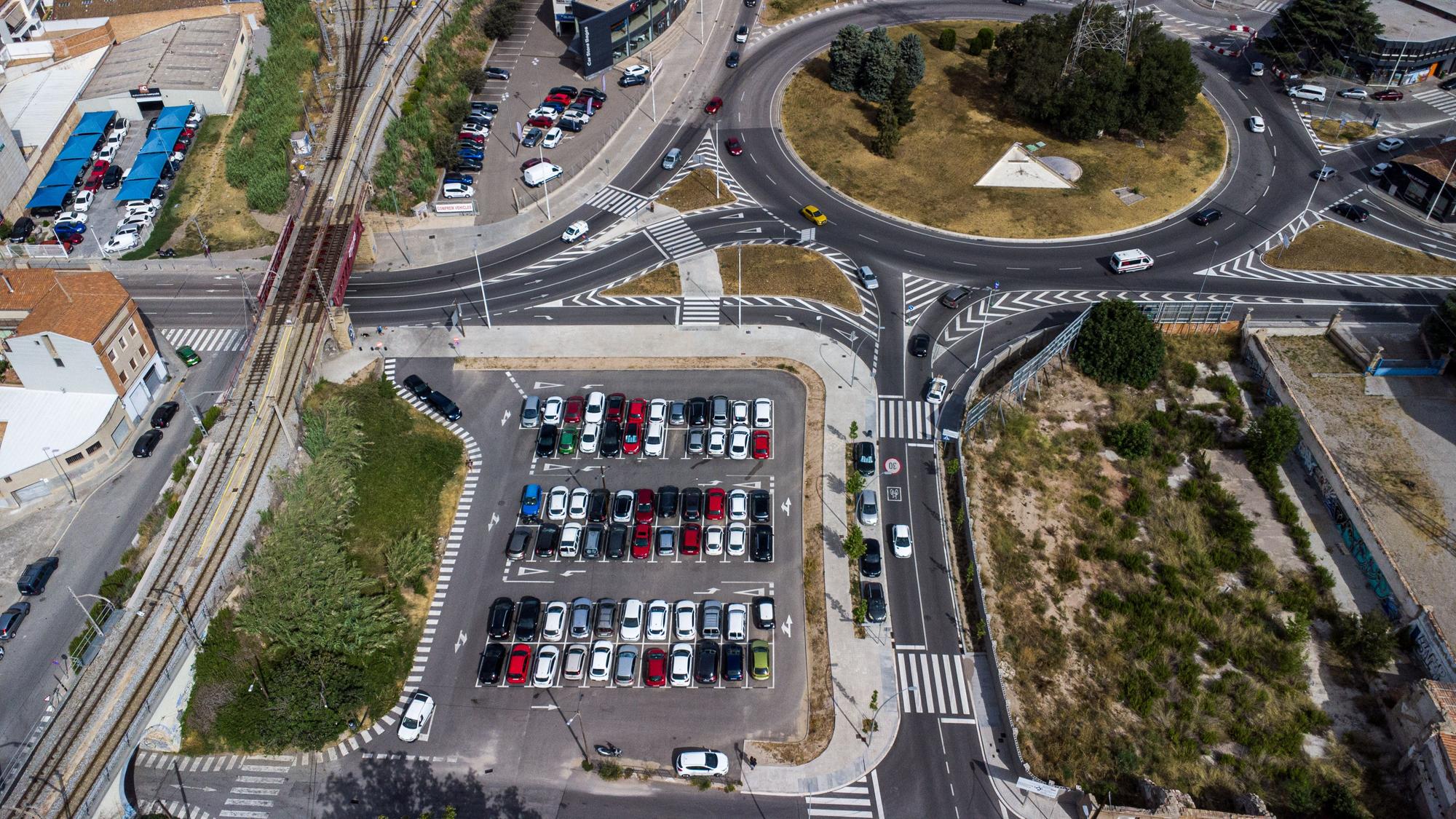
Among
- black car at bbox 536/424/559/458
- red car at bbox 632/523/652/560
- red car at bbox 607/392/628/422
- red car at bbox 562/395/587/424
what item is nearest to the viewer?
red car at bbox 632/523/652/560

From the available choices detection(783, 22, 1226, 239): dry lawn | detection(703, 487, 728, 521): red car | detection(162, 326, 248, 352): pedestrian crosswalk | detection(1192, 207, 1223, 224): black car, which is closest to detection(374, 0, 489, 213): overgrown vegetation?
detection(162, 326, 248, 352): pedestrian crosswalk

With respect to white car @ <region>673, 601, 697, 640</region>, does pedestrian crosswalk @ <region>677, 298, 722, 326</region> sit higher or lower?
higher

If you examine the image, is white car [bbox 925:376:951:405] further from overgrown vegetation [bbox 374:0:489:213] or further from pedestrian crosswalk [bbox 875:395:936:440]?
overgrown vegetation [bbox 374:0:489:213]

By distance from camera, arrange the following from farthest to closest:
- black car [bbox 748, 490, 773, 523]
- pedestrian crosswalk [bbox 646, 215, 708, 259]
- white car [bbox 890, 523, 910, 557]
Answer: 1. pedestrian crosswalk [bbox 646, 215, 708, 259]
2. black car [bbox 748, 490, 773, 523]
3. white car [bbox 890, 523, 910, 557]

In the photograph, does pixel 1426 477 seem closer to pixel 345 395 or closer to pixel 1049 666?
pixel 1049 666

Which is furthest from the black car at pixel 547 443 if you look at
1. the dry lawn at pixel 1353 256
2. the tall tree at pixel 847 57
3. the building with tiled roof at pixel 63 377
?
the dry lawn at pixel 1353 256

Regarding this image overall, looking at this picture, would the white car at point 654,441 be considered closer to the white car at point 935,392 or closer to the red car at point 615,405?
the red car at point 615,405
